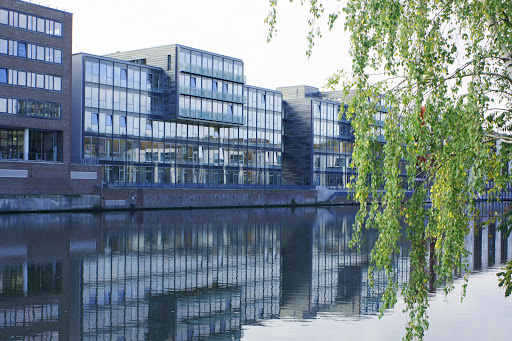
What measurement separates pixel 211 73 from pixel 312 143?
33.2m

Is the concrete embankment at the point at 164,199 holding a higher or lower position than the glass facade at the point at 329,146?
lower

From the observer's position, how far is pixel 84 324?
14.3 m

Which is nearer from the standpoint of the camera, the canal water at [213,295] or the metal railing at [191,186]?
the canal water at [213,295]

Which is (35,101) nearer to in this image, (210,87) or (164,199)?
(164,199)

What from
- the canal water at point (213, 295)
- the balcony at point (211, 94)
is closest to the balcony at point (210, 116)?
the balcony at point (211, 94)

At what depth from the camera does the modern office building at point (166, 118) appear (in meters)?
80.4

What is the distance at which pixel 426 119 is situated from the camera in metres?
9.23

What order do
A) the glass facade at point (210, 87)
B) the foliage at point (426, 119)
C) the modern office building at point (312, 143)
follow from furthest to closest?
the modern office building at point (312, 143) → the glass facade at point (210, 87) → the foliage at point (426, 119)

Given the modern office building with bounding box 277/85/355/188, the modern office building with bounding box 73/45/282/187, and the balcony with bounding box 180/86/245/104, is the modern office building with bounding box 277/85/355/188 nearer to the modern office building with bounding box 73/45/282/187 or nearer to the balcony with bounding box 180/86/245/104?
the modern office building with bounding box 73/45/282/187

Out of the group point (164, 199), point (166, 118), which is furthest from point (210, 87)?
point (164, 199)

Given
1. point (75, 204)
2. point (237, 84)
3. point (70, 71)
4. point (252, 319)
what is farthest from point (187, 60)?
point (252, 319)

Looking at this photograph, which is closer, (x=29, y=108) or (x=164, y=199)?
(x=29, y=108)

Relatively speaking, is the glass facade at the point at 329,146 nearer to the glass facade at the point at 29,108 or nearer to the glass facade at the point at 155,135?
the glass facade at the point at 155,135

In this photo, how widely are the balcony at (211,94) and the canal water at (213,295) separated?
190ft
